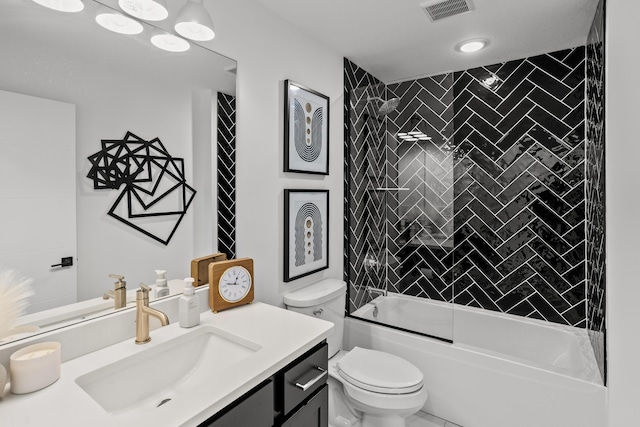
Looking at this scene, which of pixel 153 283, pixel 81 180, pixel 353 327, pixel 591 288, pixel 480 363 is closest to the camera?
pixel 81 180

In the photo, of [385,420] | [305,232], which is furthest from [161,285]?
[385,420]

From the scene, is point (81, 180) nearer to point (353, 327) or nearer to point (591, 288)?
point (353, 327)

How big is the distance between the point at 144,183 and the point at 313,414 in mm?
1128

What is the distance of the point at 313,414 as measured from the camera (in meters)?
1.31

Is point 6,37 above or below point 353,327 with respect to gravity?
above

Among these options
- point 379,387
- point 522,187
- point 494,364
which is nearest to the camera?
point 379,387

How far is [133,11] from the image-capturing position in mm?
1260

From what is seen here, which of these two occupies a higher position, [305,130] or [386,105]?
[386,105]

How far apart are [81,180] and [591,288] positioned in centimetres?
297

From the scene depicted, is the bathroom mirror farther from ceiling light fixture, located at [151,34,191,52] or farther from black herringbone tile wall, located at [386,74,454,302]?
black herringbone tile wall, located at [386,74,454,302]

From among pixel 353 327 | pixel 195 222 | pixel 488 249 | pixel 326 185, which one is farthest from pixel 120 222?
pixel 488 249

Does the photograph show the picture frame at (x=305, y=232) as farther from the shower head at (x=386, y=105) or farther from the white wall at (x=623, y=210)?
the white wall at (x=623, y=210)

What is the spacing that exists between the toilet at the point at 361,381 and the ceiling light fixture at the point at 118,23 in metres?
1.50

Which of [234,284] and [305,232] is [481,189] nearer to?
[305,232]
